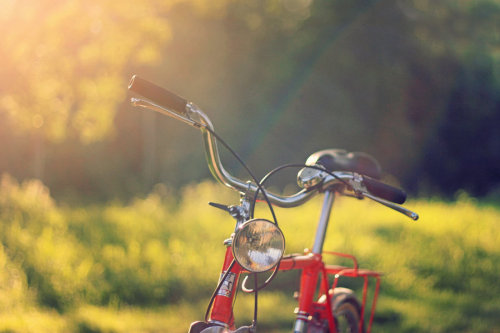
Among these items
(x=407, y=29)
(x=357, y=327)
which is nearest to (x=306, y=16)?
(x=407, y=29)

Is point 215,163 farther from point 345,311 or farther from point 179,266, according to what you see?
point 179,266

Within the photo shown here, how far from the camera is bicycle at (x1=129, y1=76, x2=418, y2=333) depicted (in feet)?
5.23

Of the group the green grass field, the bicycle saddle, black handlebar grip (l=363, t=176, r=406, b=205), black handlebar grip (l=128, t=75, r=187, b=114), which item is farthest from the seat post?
the green grass field

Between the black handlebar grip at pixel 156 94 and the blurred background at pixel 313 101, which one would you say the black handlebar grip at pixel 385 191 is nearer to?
the black handlebar grip at pixel 156 94

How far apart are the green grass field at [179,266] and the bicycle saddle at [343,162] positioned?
2568 millimetres

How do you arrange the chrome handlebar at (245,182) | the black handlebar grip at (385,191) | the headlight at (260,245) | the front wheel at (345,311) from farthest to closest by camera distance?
1. the front wheel at (345,311)
2. the black handlebar grip at (385,191)
3. the chrome handlebar at (245,182)
4. the headlight at (260,245)

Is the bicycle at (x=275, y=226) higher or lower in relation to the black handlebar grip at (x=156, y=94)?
lower

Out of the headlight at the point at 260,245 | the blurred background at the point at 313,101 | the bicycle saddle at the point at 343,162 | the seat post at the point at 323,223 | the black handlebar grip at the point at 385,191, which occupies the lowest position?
the headlight at the point at 260,245

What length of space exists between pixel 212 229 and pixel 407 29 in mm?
13052

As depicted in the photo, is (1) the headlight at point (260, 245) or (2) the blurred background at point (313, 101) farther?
(2) the blurred background at point (313, 101)

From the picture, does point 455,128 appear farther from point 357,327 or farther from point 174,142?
point 357,327

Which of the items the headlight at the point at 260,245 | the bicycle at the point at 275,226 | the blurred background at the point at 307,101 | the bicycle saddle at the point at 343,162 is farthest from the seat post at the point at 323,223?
the blurred background at the point at 307,101

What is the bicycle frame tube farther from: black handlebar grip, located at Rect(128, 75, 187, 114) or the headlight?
black handlebar grip, located at Rect(128, 75, 187, 114)

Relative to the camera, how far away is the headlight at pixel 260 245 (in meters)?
1.57
